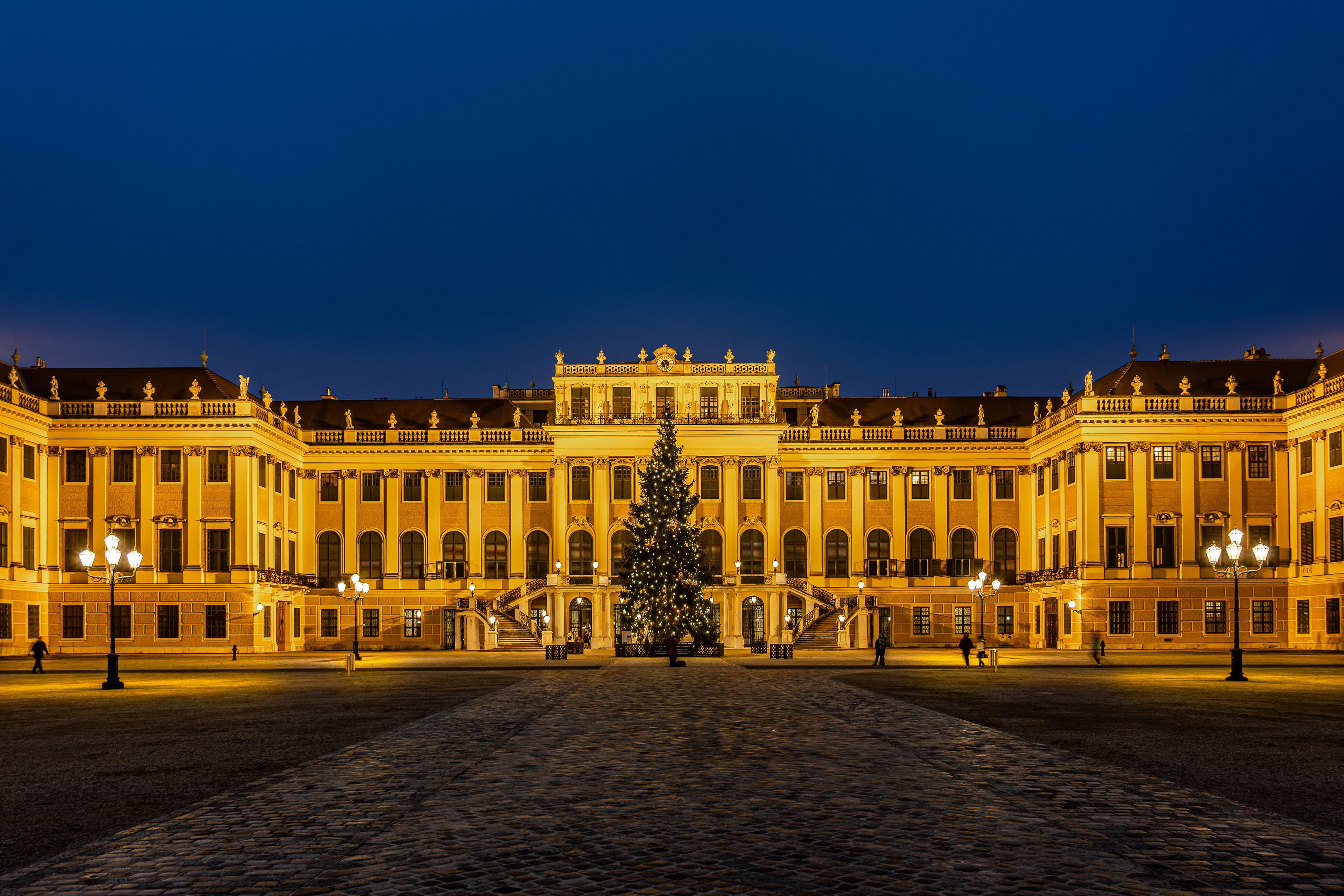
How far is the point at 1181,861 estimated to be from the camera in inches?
423

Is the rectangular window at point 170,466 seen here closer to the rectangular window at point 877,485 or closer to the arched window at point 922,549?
the rectangular window at point 877,485

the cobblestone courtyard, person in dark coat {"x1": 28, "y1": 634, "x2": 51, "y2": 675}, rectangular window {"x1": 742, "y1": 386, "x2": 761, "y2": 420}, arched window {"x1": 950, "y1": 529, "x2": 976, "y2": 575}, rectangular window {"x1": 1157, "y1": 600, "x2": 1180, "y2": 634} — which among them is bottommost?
rectangular window {"x1": 1157, "y1": 600, "x2": 1180, "y2": 634}

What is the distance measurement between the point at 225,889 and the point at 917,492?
71234mm

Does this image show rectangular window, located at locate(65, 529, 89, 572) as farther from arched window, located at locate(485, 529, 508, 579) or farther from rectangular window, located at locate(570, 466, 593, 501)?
rectangular window, located at locate(570, 466, 593, 501)

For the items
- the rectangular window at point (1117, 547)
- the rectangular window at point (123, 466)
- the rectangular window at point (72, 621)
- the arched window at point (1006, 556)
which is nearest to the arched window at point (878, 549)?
the arched window at point (1006, 556)

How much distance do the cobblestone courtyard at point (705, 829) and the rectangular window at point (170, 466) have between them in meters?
54.4

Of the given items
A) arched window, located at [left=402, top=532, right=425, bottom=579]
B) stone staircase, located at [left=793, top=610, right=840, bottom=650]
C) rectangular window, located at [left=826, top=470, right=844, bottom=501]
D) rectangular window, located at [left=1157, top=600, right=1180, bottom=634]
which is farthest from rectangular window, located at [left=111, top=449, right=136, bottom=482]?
rectangular window, located at [left=1157, top=600, right=1180, bottom=634]

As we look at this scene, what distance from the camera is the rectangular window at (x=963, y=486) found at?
78562 mm

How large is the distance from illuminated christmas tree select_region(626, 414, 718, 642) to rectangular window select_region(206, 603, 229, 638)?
22.3 meters

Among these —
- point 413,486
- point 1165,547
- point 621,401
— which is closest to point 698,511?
point 621,401

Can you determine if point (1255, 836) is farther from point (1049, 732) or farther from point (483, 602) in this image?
point (483, 602)

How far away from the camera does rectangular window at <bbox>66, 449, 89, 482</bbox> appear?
69375 mm

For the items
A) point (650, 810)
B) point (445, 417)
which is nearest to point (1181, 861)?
point (650, 810)

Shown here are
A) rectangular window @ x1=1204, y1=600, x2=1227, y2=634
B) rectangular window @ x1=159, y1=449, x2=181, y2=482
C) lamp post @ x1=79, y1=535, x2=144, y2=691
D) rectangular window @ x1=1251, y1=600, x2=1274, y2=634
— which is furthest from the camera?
rectangular window @ x1=159, y1=449, x2=181, y2=482
